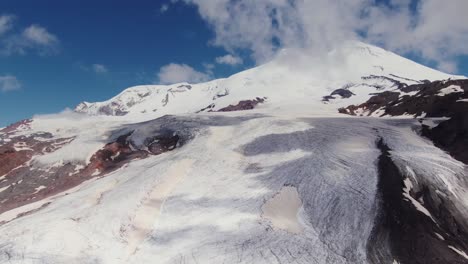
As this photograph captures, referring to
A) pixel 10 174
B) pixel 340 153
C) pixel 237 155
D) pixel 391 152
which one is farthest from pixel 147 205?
pixel 10 174

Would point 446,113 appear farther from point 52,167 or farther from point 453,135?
point 52,167

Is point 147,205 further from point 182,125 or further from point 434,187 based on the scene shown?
point 182,125

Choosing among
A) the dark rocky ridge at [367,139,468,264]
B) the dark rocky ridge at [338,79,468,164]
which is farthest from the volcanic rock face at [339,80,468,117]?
the dark rocky ridge at [367,139,468,264]

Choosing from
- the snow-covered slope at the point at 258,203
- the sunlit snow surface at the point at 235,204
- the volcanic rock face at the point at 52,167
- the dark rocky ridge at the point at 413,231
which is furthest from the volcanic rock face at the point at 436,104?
the volcanic rock face at the point at 52,167

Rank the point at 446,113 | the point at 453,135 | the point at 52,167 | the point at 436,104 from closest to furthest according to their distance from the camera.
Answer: the point at 453,135, the point at 446,113, the point at 52,167, the point at 436,104

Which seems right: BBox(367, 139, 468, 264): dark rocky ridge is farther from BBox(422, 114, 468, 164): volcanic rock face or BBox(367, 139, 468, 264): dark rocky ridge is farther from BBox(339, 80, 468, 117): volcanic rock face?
BBox(339, 80, 468, 117): volcanic rock face

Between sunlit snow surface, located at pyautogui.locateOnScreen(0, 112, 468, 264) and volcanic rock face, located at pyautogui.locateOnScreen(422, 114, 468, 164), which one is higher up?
volcanic rock face, located at pyautogui.locateOnScreen(422, 114, 468, 164)

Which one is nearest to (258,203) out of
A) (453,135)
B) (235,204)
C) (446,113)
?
(235,204)

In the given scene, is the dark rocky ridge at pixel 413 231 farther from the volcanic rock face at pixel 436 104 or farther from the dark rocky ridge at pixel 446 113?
the volcanic rock face at pixel 436 104
